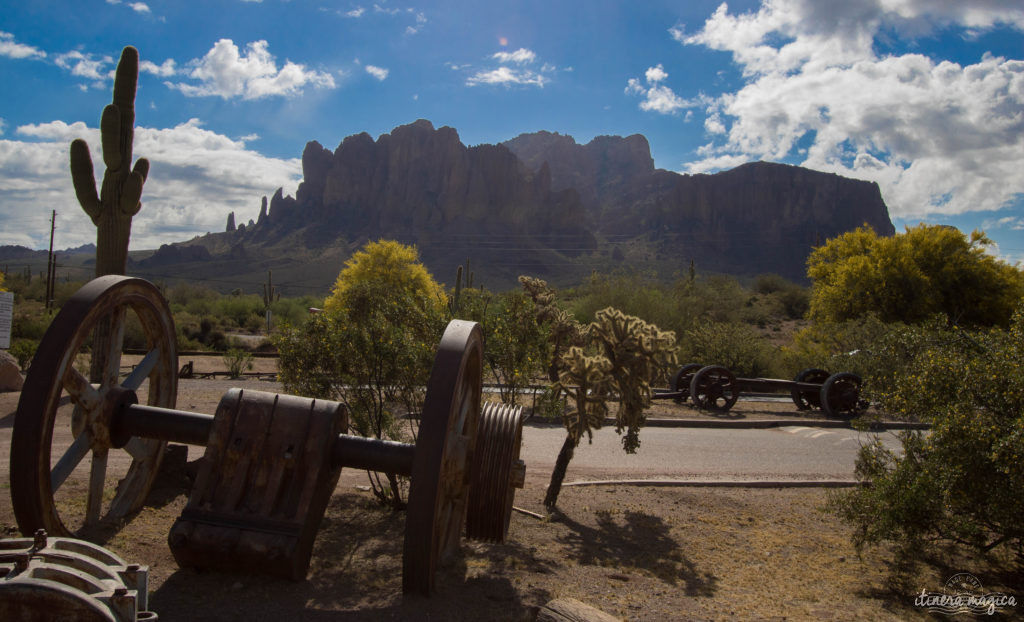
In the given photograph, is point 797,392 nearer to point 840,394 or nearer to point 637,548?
point 840,394

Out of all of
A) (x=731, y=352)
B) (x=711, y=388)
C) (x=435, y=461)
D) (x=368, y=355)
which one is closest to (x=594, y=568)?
(x=435, y=461)

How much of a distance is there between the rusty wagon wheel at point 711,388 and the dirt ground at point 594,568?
752 cm

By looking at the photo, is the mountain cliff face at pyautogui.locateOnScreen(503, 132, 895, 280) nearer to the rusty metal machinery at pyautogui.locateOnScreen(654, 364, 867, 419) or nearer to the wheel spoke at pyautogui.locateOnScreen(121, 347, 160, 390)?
the rusty metal machinery at pyautogui.locateOnScreen(654, 364, 867, 419)

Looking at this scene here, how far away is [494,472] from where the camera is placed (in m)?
4.56

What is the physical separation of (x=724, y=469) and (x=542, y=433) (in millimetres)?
3620

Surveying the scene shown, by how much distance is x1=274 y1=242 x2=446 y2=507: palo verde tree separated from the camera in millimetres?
5836

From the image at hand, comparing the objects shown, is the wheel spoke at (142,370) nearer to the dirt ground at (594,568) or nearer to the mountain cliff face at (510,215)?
the dirt ground at (594,568)

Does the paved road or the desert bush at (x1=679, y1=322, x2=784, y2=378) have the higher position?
the desert bush at (x1=679, y1=322, x2=784, y2=378)

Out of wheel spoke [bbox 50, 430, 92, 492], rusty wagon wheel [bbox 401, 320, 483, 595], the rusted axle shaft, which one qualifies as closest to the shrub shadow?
rusty wagon wheel [bbox 401, 320, 483, 595]

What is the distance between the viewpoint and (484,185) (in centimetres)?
12388

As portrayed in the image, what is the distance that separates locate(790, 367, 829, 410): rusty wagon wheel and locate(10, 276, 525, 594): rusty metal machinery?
13.0 meters

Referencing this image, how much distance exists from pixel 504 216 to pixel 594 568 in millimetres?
115990

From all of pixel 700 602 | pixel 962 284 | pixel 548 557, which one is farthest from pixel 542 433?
pixel 962 284

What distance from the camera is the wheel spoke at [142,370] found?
463 cm
